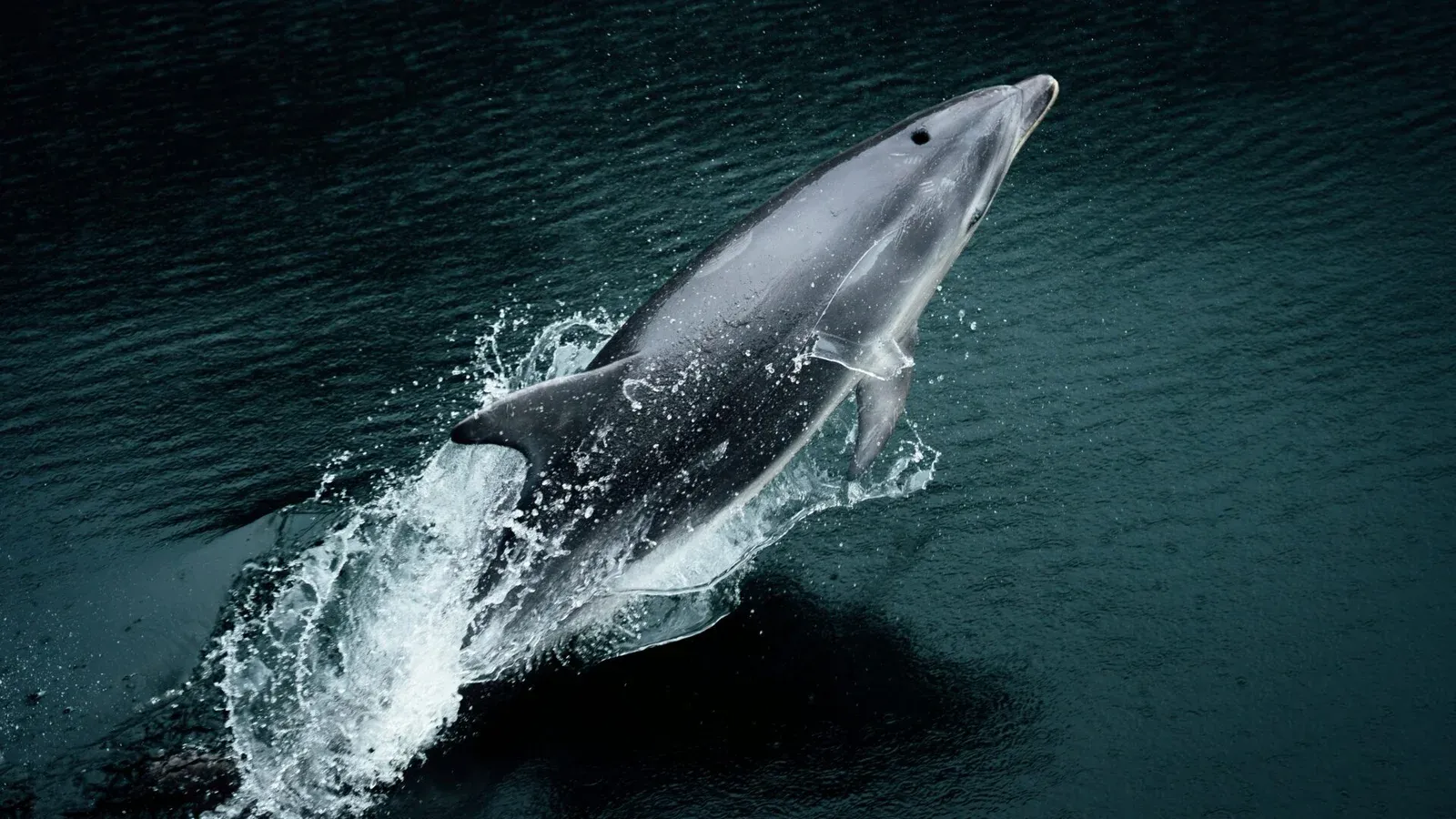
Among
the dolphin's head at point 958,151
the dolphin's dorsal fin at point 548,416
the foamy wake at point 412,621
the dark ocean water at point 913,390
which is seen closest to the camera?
the dolphin's dorsal fin at point 548,416

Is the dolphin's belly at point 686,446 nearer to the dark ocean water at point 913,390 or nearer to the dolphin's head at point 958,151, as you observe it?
the dark ocean water at point 913,390

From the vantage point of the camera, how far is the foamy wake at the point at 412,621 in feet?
34.4

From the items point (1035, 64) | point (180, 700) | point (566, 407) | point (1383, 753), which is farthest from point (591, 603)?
point (1035, 64)

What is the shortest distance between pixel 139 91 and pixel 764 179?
11.3 meters

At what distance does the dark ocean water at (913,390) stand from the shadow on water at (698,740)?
4 centimetres

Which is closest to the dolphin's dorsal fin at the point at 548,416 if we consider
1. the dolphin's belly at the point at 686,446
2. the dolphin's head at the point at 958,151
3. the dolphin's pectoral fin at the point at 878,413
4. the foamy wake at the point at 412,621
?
the dolphin's belly at the point at 686,446

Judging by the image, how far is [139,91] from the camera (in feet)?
69.2

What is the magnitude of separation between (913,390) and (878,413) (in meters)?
2.28

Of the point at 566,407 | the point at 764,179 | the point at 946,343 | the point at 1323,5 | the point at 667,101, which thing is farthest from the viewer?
the point at 1323,5

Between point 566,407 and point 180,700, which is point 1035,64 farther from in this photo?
point 180,700

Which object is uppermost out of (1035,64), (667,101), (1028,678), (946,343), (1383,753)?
(667,101)

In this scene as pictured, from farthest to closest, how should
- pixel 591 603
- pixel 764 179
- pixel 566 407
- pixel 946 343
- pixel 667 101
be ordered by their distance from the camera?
pixel 667 101
pixel 764 179
pixel 946 343
pixel 591 603
pixel 566 407

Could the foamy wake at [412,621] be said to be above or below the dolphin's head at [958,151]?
below

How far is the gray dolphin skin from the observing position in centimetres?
1066
